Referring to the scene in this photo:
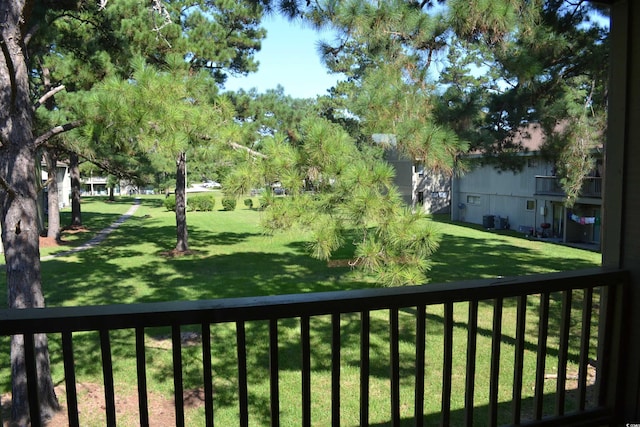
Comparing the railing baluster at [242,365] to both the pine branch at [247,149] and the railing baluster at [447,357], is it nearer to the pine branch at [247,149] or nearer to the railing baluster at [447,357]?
the railing baluster at [447,357]

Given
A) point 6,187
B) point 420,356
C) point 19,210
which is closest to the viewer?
point 420,356

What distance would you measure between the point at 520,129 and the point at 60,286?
27.7ft

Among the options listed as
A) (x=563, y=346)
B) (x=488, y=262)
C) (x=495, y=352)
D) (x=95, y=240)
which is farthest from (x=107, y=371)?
(x=95, y=240)

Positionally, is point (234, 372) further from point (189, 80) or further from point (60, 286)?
point (60, 286)

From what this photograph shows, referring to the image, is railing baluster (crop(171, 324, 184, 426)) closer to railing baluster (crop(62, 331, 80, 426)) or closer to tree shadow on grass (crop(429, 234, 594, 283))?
railing baluster (crop(62, 331, 80, 426))

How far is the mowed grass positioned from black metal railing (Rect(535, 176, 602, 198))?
1885 millimetres

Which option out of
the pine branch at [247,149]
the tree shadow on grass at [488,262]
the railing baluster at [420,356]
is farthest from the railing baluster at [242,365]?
the tree shadow on grass at [488,262]

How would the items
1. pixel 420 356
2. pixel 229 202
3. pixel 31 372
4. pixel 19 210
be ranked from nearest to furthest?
pixel 31 372 → pixel 420 356 → pixel 19 210 → pixel 229 202

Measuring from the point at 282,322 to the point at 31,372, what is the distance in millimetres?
5881

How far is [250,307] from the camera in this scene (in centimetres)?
130

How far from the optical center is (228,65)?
1266 centimetres

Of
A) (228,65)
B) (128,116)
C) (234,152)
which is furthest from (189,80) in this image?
(228,65)

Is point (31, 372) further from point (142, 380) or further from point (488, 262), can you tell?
point (488, 262)

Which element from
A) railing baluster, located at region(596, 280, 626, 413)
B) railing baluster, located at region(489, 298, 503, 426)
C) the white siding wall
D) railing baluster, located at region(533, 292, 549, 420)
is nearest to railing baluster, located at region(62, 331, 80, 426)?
railing baluster, located at region(489, 298, 503, 426)
